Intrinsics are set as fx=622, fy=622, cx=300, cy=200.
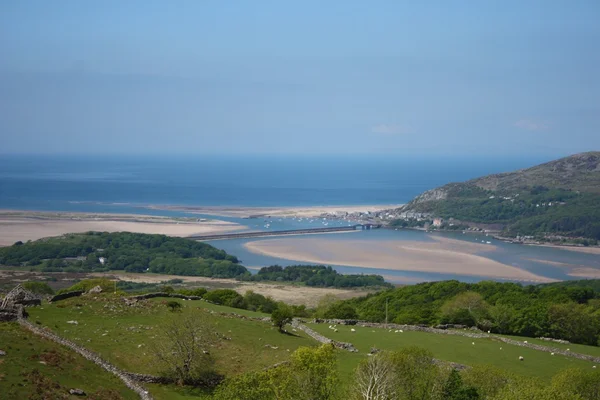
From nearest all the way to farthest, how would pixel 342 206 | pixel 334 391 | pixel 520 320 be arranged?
pixel 334 391 → pixel 520 320 → pixel 342 206

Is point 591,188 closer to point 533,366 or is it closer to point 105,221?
point 105,221

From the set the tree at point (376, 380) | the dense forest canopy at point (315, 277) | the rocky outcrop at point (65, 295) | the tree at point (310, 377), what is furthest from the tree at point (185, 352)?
the dense forest canopy at point (315, 277)

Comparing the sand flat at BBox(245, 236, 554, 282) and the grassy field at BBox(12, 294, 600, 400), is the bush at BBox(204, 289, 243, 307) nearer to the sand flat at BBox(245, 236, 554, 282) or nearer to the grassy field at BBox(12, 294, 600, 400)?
the grassy field at BBox(12, 294, 600, 400)

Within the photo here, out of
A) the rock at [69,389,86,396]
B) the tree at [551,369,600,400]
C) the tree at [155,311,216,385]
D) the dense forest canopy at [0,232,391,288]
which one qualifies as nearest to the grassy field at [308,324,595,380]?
the tree at [551,369,600,400]

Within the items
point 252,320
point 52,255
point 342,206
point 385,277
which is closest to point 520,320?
point 252,320

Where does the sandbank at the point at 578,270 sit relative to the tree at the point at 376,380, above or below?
below

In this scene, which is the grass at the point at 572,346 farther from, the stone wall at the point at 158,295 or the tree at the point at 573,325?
the stone wall at the point at 158,295
